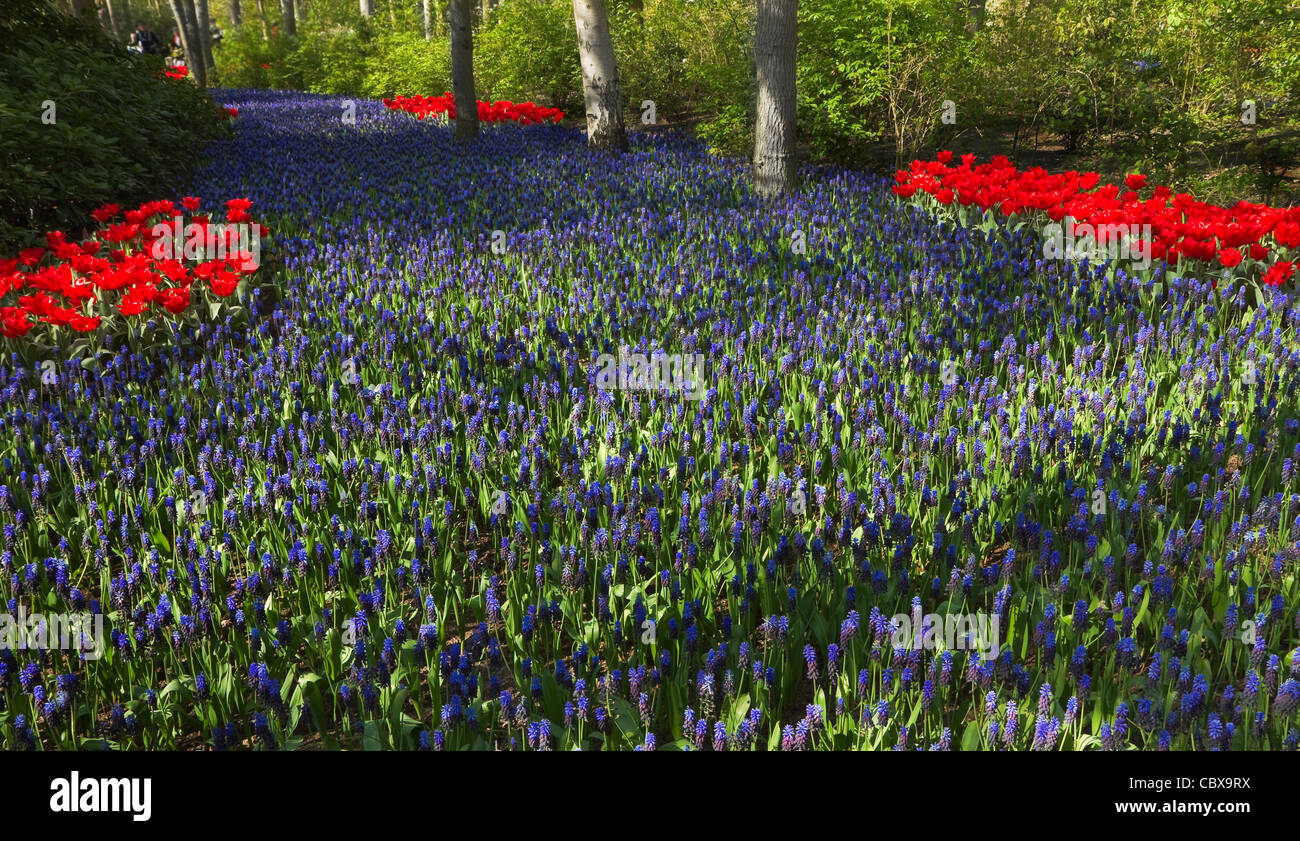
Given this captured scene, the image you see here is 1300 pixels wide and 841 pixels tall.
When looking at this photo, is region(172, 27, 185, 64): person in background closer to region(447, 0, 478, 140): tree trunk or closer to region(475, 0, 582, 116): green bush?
region(475, 0, 582, 116): green bush

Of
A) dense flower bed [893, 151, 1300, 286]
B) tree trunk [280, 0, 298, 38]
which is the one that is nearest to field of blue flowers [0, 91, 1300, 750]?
dense flower bed [893, 151, 1300, 286]

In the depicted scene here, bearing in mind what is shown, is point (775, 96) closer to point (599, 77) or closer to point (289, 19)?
point (599, 77)

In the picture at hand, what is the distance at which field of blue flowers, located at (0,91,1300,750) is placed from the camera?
256cm

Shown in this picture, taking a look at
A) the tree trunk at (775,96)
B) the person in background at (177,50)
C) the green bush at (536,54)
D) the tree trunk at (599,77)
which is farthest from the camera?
the person in background at (177,50)

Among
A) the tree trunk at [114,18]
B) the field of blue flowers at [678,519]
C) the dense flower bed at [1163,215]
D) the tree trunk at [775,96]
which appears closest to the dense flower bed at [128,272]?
the field of blue flowers at [678,519]

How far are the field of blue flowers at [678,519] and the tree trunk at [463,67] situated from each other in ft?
26.2

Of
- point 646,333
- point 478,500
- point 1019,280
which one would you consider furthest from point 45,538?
point 1019,280

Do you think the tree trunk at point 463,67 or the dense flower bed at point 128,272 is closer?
the dense flower bed at point 128,272

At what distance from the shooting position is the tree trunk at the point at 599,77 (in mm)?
11898

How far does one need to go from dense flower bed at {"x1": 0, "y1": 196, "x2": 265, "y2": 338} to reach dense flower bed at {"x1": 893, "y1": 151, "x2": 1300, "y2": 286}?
5609 millimetres

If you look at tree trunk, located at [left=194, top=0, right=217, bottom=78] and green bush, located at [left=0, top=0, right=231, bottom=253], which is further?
tree trunk, located at [left=194, top=0, right=217, bottom=78]

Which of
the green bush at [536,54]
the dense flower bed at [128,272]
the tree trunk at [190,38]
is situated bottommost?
the dense flower bed at [128,272]

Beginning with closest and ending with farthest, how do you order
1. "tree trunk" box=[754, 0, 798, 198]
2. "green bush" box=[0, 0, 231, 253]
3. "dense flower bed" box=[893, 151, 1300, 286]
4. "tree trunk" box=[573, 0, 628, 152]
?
"dense flower bed" box=[893, 151, 1300, 286]
"green bush" box=[0, 0, 231, 253]
"tree trunk" box=[754, 0, 798, 198]
"tree trunk" box=[573, 0, 628, 152]

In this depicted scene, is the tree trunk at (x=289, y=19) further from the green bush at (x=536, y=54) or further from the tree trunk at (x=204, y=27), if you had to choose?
the green bush at (x=536, y=54)
